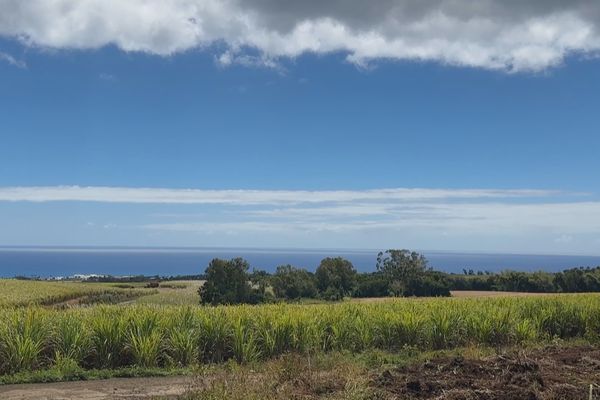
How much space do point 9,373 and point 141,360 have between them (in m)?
2.42

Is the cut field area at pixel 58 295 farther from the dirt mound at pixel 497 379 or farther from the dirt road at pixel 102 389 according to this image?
the dirt mound at pixel 497 379

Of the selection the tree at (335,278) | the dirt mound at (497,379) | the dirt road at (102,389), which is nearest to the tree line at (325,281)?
the tree at (335,278)

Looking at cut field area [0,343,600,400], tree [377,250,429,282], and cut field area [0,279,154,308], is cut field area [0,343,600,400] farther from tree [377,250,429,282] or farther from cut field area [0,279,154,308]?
tree [377,250,429,282]

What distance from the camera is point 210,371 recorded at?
30.1ft

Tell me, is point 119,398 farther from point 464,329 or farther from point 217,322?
point 464,329

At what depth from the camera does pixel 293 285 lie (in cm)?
5066

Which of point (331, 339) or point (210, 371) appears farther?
point (331, 339)

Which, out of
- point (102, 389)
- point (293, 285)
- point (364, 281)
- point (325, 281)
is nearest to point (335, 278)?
point (325, 281)

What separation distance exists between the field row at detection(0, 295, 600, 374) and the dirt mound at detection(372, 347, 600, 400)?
387cm

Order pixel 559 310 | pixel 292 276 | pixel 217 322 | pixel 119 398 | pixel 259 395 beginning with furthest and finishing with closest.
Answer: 1. pixel 292 276
2. pixel 559 310
3. pixel 217 322
4. pixel 119 398
5. pixel 259 395

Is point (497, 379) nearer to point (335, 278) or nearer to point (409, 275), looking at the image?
point (335, 278)

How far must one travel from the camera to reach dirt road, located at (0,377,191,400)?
909 cm

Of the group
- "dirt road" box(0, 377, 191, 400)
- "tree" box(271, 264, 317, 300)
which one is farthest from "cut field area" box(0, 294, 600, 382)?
"tree" box(271, 264, 317, 300)

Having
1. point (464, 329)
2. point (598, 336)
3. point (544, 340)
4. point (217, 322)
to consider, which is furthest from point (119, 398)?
point (598, 336)
